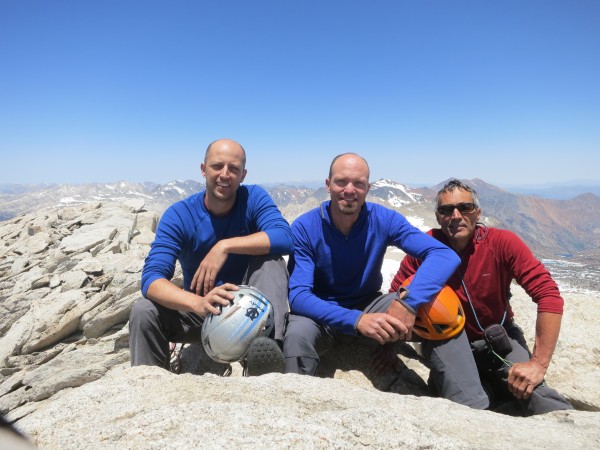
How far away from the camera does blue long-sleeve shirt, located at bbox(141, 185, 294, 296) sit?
6.06 metres

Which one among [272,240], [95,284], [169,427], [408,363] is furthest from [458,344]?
[95,284]

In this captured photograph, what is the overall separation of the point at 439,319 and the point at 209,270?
11.5 feet

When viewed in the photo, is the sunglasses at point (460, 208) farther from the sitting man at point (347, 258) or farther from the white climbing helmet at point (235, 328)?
the white climbing helmet at point (235, 328)

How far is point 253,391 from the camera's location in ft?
12.6

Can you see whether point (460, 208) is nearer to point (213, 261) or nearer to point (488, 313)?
point (488, 313)

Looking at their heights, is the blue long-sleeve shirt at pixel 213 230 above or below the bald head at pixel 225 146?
below

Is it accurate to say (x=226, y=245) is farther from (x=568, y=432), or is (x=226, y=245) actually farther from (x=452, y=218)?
(x=568, y=432)

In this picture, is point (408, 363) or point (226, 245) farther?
point (408, 363)

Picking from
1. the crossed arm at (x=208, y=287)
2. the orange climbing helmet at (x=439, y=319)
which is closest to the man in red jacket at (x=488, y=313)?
the orange climbing helmet at (x=439, y=319)

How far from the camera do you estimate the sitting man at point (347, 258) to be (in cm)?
554

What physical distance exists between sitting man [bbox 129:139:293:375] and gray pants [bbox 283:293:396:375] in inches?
7.2

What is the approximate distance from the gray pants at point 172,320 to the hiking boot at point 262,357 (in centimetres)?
53

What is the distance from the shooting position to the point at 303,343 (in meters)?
5.32

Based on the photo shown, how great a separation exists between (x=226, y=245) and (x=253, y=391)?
2.57 meters
